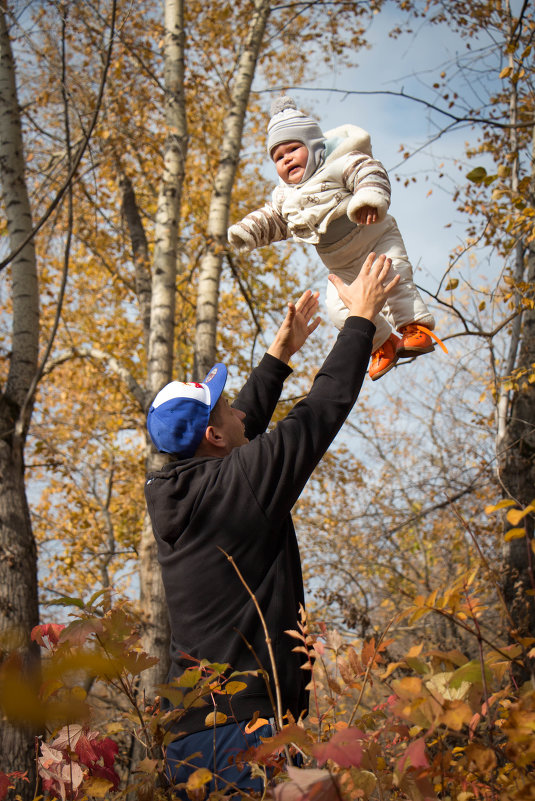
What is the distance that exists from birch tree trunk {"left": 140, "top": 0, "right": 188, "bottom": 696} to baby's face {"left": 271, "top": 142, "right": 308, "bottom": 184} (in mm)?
3397

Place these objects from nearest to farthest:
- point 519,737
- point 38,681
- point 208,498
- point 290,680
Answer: point 38,681 < point 519,737 < point 290,680 < point 208,498

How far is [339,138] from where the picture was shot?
2783 mm

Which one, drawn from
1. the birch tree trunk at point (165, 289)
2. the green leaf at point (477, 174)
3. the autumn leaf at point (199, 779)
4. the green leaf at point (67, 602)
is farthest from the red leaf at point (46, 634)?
the birch tree trunk at point (165, 289)

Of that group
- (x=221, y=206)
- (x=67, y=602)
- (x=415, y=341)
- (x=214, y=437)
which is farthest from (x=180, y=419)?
(x=221, y=206)

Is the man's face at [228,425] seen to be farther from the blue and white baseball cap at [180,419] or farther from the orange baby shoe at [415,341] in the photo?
the orange baby shoe at [415,341]

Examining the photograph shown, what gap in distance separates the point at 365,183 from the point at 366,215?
0.42 ft

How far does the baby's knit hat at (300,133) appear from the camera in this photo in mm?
2719

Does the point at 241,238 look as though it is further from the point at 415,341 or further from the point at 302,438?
the point at 302,438

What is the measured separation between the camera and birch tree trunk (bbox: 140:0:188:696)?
5.57m

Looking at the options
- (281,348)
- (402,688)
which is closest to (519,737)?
(402,688)

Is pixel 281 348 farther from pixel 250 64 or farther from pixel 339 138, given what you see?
pixel 250 64

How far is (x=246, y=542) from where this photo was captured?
1.97 meters

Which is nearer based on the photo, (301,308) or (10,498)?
(301,308)

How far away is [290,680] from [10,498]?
3506mm
